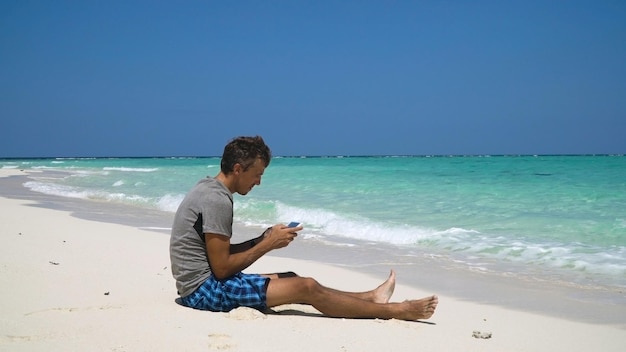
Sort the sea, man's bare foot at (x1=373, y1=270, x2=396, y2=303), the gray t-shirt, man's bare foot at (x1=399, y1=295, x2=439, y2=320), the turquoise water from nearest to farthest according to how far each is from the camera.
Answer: the gray t-shirt, man's bare foot at (x1=399, y1=295, x2=439, y2=320), man's bare foot at (x1=373, y1=270, x2=396, y2=303), the sea, the turquoise water

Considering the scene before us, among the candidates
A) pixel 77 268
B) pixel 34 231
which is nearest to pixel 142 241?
A: pixel 34 231

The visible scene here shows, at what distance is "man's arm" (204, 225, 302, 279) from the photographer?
3.86 m

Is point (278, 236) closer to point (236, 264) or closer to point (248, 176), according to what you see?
point (236, 264)

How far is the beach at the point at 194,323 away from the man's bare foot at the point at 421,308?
72 mm

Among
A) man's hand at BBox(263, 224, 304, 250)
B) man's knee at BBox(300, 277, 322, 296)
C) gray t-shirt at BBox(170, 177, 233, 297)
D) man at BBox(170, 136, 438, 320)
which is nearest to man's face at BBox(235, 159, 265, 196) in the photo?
man at BBox(170, 136, 438, 320)

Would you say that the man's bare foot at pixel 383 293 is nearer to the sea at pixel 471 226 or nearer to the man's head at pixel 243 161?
the man's head at pixel 243 161

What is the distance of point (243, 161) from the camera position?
400 cm

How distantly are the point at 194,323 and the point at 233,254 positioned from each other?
0.53 m

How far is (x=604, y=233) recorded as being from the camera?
920 cm

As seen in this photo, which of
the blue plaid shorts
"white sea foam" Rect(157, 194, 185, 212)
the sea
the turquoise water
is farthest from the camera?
"white sea foam" Rect(157, 194, 185, 212)

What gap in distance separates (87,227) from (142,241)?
1.65 metres

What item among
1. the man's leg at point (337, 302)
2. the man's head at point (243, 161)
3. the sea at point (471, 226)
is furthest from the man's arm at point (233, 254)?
the sea at point (471, 226)

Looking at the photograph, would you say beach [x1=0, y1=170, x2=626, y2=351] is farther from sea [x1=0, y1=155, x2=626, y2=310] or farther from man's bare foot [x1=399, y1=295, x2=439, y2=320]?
sea [x1=0, y1=155, x2=626, y2=310]

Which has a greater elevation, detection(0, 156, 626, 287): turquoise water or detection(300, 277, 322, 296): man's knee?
detection(300, 277, 322, 296): man's knee
